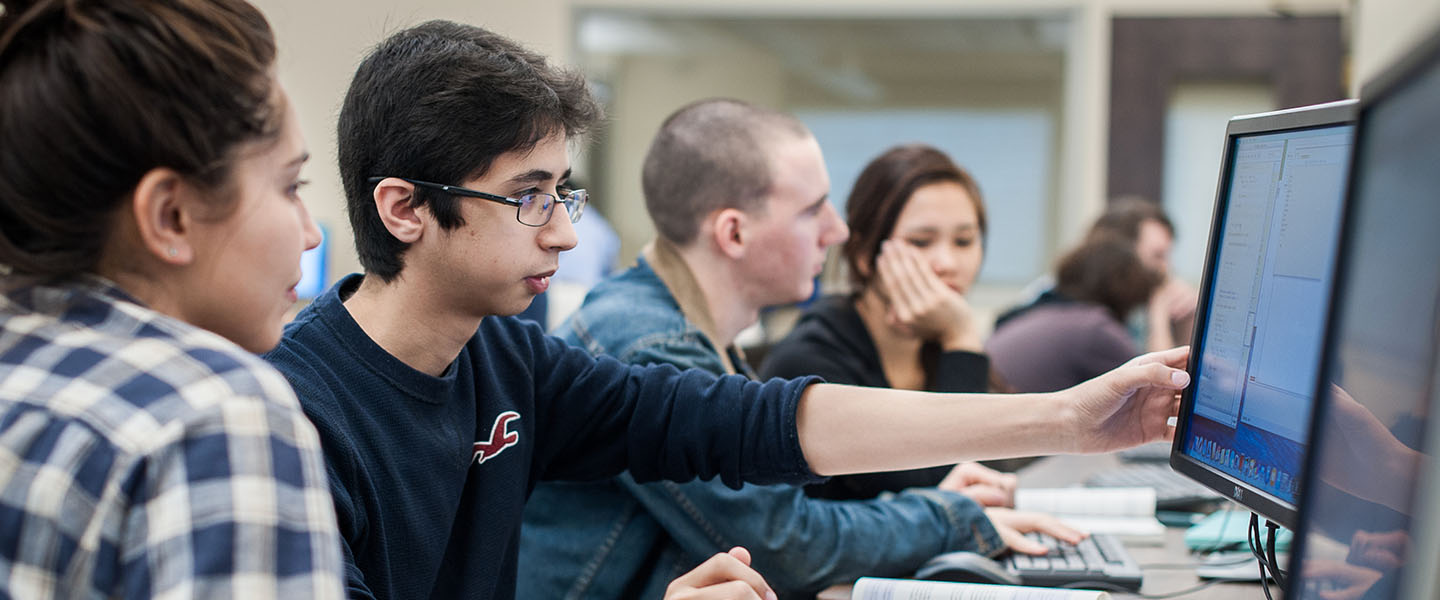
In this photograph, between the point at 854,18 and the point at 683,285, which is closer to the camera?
the point at 683,285

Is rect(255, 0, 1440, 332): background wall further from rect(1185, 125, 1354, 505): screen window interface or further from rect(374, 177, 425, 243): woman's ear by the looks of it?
rect(1185, 125, 1354, 505): screen window interface

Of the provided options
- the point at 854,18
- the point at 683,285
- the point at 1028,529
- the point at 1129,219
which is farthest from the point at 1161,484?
the point at 854,18

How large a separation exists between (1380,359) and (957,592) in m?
0.64

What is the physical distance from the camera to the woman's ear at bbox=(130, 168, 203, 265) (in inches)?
26.3

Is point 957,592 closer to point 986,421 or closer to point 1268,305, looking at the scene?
point 986,421

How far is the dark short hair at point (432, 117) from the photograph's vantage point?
3.40 ft

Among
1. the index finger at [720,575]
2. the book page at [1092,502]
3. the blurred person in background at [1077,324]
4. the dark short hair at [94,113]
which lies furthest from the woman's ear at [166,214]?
the blurred person in background at [1077,324]

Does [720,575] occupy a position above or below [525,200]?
below

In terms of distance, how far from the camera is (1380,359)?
531 mm

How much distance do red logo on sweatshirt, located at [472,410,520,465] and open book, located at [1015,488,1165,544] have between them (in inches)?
33.8

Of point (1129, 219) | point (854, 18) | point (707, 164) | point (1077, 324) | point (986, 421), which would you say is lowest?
point (1077, 324)

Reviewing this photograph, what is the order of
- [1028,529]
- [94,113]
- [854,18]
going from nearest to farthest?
[94,113] < [1028,529] < [854,18]

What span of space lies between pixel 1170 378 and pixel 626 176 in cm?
507

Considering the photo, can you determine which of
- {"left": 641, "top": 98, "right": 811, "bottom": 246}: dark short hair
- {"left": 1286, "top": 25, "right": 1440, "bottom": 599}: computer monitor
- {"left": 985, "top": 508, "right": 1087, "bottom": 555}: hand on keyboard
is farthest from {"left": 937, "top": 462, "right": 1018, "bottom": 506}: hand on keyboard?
{"left": 1286, "top": 25, "right": 1440, "bottom": 599}: computer monitor
